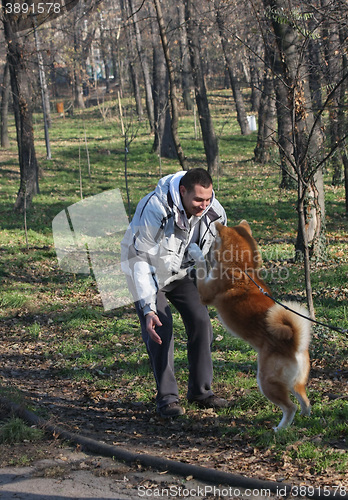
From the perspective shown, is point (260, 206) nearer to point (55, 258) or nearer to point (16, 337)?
point (55, 258)

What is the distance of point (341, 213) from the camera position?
14297 millimetres

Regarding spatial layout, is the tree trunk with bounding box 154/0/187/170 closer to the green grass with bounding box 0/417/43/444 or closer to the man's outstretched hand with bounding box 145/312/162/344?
the man's outstretched hand with bounding box 145/312/162/344

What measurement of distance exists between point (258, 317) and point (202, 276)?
2.41 ft

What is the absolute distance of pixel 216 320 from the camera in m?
7.53

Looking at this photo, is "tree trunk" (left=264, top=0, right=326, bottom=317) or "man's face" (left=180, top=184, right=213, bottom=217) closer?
"man's face" (left=180, top=184, right=213, bottom=217)

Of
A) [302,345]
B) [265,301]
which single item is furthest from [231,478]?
[265,301]

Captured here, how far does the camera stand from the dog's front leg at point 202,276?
456 cm

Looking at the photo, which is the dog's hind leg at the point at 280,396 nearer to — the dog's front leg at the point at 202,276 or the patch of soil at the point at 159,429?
the patch of soil at the point at 159,429

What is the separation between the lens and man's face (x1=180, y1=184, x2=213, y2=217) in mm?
4246

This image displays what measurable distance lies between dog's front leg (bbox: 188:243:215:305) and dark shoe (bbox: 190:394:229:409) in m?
0.92

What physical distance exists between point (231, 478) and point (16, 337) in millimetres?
5021

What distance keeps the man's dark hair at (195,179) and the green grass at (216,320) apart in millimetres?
2005

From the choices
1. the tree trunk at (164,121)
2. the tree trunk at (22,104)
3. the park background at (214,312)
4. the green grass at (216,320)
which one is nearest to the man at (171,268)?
the park background at (214,312)

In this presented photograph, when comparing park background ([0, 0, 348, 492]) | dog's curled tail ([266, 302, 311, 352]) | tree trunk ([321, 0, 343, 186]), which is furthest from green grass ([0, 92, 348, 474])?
tree trunk ([321, 0, 343, 186])
